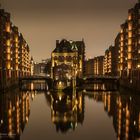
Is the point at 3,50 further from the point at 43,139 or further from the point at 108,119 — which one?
the point at 43,139

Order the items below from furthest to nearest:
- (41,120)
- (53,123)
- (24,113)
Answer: (24,113)
(41,120)
(53,123)

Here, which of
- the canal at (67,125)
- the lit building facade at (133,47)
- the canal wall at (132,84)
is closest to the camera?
the canal at (67,125)

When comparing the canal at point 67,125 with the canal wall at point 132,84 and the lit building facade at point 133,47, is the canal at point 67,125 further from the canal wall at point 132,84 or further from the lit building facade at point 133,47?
the lit building facade at point 133,47

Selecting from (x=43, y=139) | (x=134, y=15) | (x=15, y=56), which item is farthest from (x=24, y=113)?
(x=15, y=56)

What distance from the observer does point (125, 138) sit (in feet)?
127

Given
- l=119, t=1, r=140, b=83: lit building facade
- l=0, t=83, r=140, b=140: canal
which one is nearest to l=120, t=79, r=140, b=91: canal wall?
l=119, t=1, r=140, b=83: lit building facade

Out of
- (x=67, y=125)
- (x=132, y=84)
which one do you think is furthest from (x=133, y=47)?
(x=67, y=125)

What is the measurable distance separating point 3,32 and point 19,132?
296 ft

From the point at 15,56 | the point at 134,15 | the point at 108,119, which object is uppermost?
the point at 134,15

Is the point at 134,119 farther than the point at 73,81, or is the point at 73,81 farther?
the point at 73,81

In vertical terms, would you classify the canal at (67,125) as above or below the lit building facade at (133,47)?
below

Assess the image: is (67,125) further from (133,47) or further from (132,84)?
(133,47)

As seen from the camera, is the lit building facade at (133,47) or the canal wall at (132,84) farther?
the lit building facade at (133,47)

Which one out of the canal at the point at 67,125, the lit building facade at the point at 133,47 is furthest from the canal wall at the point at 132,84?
the canal at the point at 67,125
